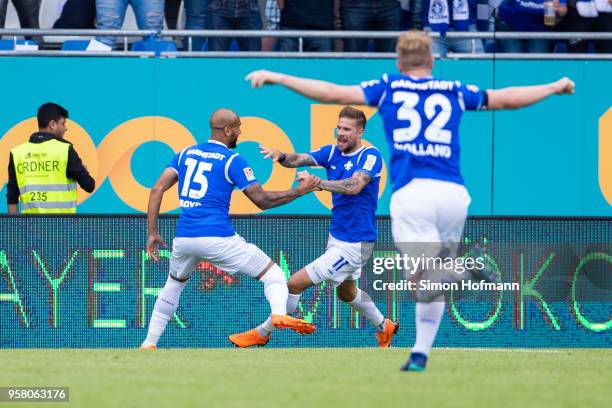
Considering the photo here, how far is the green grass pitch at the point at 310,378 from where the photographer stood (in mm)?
7191

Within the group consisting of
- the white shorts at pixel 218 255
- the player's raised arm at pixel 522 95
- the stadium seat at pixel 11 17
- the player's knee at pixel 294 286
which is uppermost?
the stadium seat at pixel 11 17

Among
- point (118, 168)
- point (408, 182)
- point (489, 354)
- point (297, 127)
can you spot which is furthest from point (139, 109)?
point (408, 182)

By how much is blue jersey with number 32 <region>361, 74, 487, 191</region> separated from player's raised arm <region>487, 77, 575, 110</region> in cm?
29

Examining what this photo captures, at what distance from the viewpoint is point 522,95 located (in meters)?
8.72

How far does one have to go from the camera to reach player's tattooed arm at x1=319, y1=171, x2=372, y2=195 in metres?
11.7

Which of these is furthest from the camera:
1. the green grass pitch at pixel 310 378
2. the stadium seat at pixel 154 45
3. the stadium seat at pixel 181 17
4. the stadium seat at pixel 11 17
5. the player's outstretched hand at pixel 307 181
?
the stadium seat at pixel 11 17

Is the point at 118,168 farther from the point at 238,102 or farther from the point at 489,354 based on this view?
the point at 489,354

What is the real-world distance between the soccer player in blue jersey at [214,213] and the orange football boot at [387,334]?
3.74 ft

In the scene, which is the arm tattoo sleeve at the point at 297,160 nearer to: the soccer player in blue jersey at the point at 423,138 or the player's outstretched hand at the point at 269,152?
the player's outstretched hand at the point at 269,152

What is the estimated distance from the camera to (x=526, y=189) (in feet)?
50.7

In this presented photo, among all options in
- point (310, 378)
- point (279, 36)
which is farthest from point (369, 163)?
point (310, 378)

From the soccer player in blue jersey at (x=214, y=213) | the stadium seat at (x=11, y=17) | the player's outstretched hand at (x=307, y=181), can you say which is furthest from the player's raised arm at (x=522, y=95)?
the stadium seat at (x=11, y=17)

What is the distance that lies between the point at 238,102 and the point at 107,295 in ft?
11.5

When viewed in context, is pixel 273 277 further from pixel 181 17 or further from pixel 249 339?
pixel 181 17
